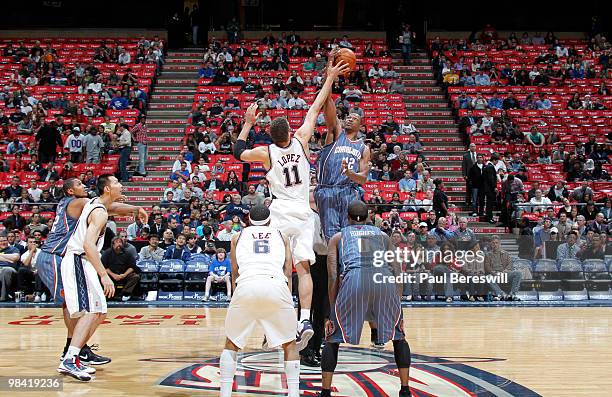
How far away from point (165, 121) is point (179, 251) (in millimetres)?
8848

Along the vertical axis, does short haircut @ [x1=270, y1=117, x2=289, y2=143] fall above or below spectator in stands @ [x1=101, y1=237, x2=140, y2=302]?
above

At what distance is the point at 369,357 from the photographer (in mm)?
8258

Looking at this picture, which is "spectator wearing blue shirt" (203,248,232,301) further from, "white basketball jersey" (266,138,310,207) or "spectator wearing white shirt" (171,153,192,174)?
"white basketball jersey" (266,138,310,207)

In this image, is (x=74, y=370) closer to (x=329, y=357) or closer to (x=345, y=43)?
(x=329, y=357)

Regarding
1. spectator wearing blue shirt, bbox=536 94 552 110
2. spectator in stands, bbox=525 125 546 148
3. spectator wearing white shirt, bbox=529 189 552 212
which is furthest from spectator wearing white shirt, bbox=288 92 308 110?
spectator wearing white shirt, bbox=529 189 552 212

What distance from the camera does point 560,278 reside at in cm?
1385

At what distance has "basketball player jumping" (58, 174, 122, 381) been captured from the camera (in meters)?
7.04

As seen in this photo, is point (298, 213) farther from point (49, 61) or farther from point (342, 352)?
point (49, 61)

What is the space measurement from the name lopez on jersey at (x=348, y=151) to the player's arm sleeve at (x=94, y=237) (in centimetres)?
238

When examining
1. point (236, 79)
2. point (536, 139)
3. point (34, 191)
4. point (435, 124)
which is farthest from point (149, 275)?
point (536, 139)

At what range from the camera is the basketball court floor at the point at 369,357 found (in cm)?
672

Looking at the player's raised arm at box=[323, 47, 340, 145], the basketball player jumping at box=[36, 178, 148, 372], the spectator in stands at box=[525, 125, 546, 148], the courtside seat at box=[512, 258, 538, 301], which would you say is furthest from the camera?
the spectator in stands at box=[525, 125, 546, 148]

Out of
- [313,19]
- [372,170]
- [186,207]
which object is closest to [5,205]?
[186,207]

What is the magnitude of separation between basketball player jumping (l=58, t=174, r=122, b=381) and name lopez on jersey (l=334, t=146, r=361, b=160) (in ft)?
7.37
